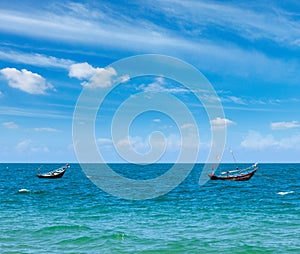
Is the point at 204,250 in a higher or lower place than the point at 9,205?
lower

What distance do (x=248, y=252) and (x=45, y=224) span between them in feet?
53.1

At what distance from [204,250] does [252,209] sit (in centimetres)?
1677

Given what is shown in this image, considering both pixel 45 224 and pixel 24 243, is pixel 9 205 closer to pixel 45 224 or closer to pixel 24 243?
pixel 45 224

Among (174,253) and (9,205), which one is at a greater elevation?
(9,205)

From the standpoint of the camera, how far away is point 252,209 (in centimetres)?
3581

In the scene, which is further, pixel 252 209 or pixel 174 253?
pixel 252 209

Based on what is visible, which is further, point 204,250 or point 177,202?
point 177,202

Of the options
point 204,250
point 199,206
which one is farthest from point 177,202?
point 204,250

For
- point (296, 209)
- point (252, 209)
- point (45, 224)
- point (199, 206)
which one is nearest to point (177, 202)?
point (199, 206)

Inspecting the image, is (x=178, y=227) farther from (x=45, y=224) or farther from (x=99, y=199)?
(x=99, y=199)

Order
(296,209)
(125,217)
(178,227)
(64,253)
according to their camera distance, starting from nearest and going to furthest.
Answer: (64,253) < (178,227) < (125,217) < (296,209)

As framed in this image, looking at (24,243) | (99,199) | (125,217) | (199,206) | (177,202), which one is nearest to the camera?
(24,243)

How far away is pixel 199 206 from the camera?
126 ft

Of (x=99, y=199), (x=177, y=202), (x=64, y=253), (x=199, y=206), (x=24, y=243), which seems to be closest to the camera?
(x=64, y=253)
